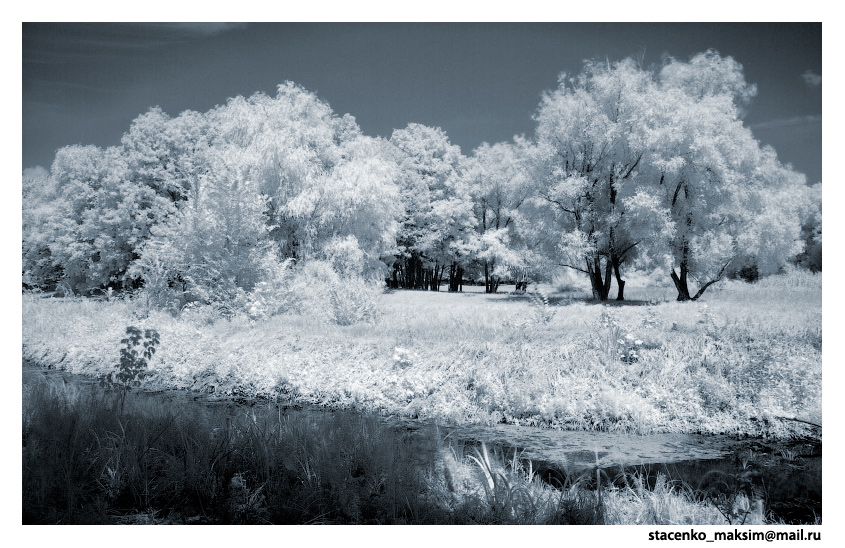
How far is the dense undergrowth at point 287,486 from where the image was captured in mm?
3393

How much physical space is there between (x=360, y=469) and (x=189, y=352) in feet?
15.5

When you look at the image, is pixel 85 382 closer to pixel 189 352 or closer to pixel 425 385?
pixel 189 352

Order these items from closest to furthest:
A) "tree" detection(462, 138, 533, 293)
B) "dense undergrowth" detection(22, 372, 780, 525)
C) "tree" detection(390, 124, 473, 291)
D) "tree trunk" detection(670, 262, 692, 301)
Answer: "dense undergrowth" detection(22, 372, 780, 525) → "tree trunk" detection(670, 262, 692, 301) → "tree" detection(462, 138, 533, 293) → "tree" detection(390, 124, 473, 291)

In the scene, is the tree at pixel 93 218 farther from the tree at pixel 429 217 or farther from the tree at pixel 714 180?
the tree at pixel 714 180

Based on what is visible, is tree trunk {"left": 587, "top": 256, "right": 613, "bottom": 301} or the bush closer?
the bush

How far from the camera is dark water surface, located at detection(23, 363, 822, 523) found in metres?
3.93

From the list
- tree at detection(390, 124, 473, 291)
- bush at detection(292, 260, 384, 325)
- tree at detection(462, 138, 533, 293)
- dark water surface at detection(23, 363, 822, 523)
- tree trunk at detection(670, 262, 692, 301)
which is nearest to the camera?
dark water surface at detection(23, 363, 822, 523)

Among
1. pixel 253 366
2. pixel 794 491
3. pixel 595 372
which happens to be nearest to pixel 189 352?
pixel 253 366

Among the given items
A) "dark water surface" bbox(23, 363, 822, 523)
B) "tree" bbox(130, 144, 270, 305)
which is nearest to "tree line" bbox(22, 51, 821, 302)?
"tree" bbox(130, 144, 270, 305)

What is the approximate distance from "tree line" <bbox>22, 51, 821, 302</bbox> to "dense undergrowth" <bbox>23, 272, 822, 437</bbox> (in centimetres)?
84

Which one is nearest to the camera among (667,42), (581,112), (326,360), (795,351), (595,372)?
(667,42)

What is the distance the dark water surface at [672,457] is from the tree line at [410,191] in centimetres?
231

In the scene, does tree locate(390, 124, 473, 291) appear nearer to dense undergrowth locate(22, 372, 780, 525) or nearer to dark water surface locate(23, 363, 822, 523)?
dark water surface locate(23, 363, 822, 523)

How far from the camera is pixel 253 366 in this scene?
7.27 m
